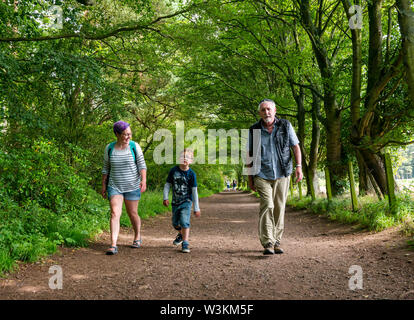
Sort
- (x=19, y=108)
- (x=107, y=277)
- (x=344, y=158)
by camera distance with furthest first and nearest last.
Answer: (x=344, y=158) < (x=19, y=108) < (x=107, y=277)

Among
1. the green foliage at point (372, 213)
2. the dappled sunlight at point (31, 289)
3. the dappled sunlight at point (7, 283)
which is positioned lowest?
the dappled sunlight at point (31, 289)

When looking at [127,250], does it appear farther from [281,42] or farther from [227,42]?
[281,42]

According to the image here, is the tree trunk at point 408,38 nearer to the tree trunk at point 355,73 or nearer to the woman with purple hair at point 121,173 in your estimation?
the tree trunk at point 355,73

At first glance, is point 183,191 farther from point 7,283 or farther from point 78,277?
point 7,283

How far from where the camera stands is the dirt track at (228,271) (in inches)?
130

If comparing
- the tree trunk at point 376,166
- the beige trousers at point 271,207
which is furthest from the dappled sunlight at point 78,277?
the tree trunk at point 376,166

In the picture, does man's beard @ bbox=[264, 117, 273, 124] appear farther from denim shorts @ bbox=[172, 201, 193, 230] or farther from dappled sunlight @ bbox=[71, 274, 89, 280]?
dappled sunlight @ bbox=[71, 274, 89, 280]

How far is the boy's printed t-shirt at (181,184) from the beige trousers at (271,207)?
3.71ft

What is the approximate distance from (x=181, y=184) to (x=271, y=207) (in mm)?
1561

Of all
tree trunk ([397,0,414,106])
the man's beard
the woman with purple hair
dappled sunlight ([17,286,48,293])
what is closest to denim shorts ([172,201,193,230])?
the woman with purple hair

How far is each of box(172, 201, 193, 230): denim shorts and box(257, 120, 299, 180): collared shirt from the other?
1356 mm
